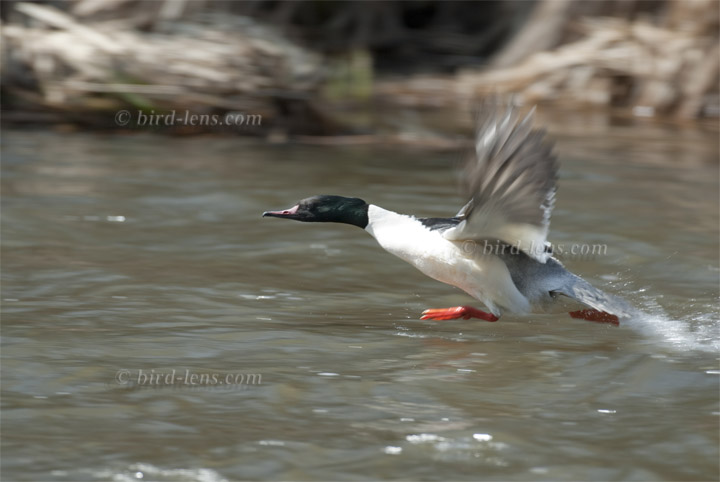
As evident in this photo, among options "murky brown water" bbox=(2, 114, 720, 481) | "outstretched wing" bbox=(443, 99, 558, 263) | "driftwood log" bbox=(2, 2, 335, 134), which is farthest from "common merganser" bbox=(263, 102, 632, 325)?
"driftwood log" bbox=(2, 2, 335, 134)

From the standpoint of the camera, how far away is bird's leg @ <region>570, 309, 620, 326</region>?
18.8 feet

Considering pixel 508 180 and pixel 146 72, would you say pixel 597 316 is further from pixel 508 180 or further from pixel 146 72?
pixel 146 72

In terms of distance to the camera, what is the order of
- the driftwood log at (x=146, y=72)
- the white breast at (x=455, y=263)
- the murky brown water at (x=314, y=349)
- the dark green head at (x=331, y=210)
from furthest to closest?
the driftwood log at (x=146, y=72) → the dark green head at (x=331, y=210) → the white breast at (x=455, y=263) → the murky brown water at (x=314, y=349)

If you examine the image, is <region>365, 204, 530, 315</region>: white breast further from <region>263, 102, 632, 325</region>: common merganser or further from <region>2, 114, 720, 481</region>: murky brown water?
<region>2, 114, 720, 481</region>: murky brown water

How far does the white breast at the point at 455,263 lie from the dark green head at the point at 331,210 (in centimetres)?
28

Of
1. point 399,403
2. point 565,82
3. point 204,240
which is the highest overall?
point 565,82

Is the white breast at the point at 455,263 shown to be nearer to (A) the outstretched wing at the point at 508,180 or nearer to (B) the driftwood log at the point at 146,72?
(A) the outstretched wing at the point at 508,180

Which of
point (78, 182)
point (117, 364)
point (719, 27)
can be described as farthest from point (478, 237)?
point (719, 27)

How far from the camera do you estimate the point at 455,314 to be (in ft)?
18.8

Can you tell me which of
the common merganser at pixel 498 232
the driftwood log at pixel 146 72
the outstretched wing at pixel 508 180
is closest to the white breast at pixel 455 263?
the common merganser at pixel 498 232

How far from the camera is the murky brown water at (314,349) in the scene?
3.88 metres

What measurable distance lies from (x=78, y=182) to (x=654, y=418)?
6592mm

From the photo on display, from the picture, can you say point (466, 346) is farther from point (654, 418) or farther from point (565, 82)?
point (565, 82)

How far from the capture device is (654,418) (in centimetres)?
429
